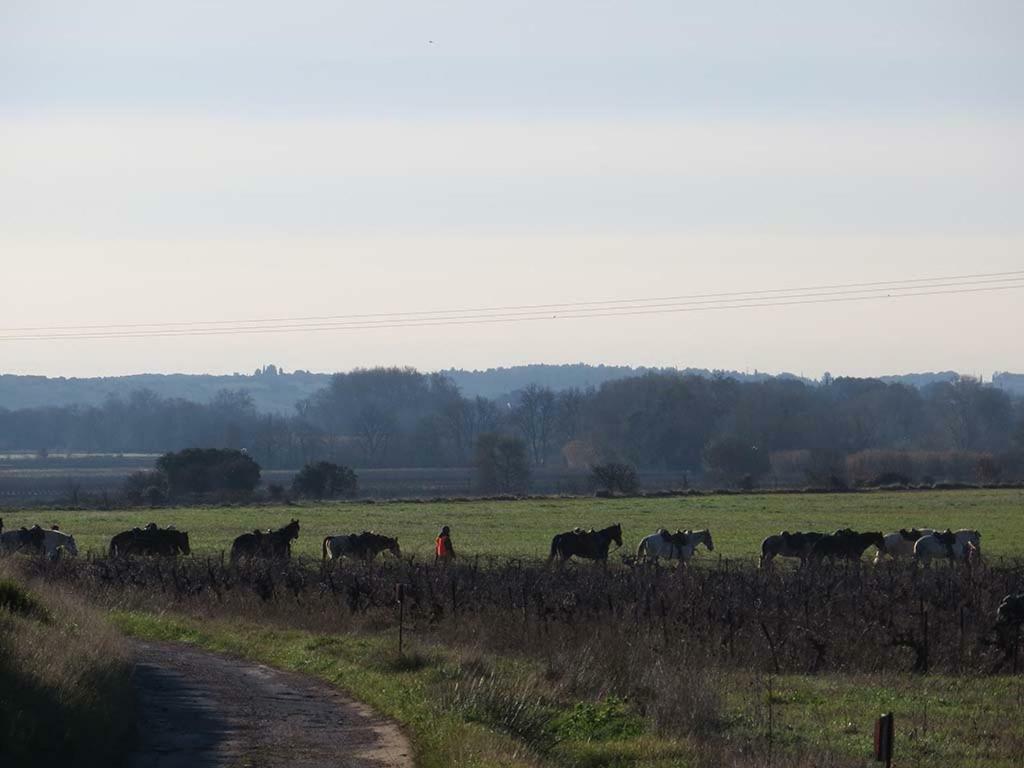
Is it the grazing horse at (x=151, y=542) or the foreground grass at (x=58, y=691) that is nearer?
the foreground grass at (x=58, y=691)

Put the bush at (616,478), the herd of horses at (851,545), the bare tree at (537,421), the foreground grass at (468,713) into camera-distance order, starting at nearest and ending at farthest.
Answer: the foreground grass at (468,713)
the herd of horses at (851,545)
the bush at (616,478)
the bare tree at (537,421)

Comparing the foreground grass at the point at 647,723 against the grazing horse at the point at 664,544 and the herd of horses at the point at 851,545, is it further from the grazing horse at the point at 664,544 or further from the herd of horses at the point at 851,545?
the herd of horses at the point at 851,545

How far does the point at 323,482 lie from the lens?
8319 centimetres

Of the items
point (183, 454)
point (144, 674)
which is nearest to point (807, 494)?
point (183, 454)

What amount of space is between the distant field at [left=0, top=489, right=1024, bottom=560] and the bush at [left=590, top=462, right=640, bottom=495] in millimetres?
13916

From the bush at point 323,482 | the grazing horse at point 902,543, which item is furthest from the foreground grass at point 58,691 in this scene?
the bush at point 323,482

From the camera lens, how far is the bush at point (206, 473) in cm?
8450

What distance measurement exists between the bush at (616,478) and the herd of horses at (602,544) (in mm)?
45892

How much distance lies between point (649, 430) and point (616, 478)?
49312mm

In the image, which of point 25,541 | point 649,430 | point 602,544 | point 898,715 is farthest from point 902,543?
point 649,430

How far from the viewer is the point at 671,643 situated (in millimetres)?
20562

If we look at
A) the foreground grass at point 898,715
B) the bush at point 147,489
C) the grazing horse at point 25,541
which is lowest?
the foreground grass at point 898,715

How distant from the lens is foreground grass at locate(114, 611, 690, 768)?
1339 cm

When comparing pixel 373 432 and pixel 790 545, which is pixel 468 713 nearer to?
pixel 790 545
